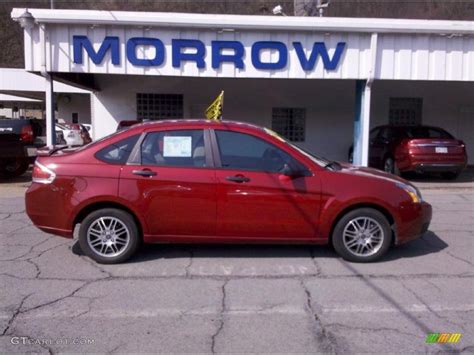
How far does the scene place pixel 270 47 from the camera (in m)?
10.2

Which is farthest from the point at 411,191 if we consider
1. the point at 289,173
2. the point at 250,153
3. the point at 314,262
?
the point at 250,153

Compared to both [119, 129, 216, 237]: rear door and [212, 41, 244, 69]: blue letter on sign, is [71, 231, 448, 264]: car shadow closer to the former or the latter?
[119, 129, 216, 237]: rear door

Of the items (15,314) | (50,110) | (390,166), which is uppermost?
(50,110)

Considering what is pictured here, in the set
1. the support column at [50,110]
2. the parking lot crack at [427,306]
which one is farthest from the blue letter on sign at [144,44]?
the parking lot crack at [427,306]

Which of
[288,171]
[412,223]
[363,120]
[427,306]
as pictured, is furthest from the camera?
[363,120]

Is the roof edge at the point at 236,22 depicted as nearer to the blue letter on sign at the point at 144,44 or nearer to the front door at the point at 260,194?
the blue letter on sign at the point at 144,44

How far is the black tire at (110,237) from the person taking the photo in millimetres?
5109

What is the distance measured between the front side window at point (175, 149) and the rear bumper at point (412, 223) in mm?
2431

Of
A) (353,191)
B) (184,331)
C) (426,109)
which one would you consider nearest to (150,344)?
(184,331)

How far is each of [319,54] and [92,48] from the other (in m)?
5.13

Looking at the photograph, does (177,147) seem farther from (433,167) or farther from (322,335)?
(433,167)

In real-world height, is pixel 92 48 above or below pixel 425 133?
above

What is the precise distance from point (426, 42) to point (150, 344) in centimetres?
979

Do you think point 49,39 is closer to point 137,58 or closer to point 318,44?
point 137,58
